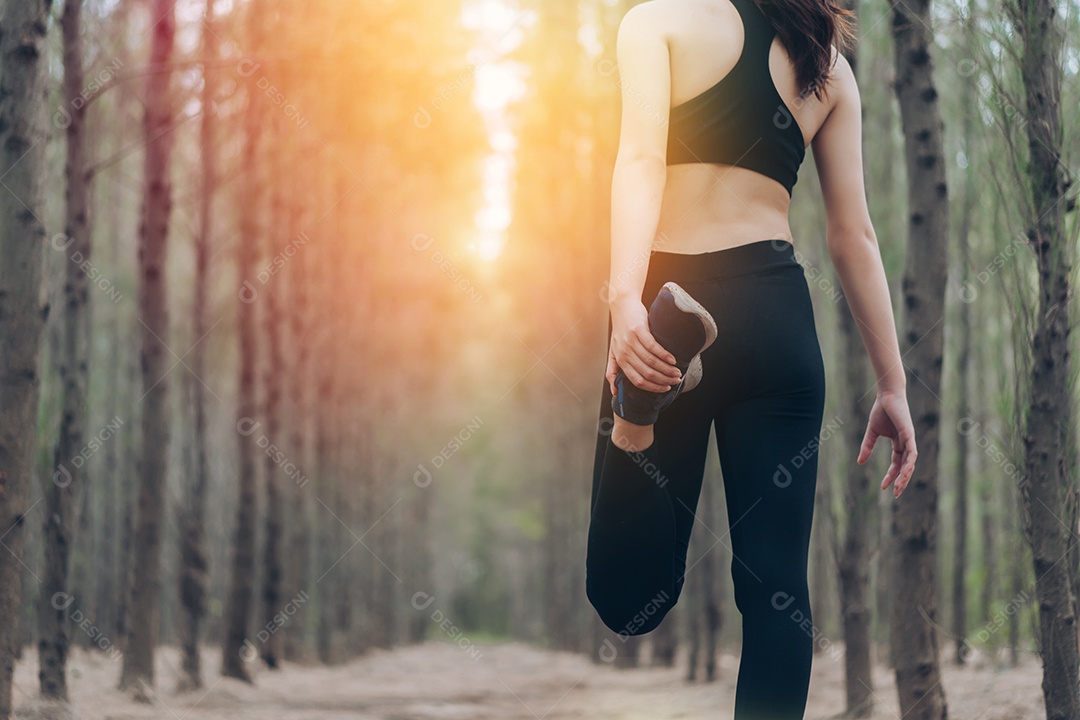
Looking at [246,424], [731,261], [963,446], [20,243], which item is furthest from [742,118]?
[246,424]

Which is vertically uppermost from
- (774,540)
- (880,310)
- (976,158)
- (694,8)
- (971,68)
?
(976,158)

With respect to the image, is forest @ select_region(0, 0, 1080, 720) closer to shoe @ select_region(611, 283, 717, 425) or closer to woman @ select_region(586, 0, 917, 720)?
woman @ select_region(586, 0, 917, 720)

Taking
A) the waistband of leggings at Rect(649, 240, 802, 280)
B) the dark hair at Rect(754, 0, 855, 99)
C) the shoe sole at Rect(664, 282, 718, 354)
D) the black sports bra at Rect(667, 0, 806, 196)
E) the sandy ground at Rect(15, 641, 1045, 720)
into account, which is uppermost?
the dark hair at Rect(754, 0, 855, 99)

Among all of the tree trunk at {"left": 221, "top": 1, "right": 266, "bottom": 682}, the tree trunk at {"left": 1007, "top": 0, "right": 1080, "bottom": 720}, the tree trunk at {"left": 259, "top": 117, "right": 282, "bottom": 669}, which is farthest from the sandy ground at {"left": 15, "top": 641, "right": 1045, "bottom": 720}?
the tree trunk at {"left": 1007, "top": 0, "right": 1080, "bottom": 720}

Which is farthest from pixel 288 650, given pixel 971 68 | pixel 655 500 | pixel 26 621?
pixel 655 500

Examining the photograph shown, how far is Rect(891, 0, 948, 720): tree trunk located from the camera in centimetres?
477

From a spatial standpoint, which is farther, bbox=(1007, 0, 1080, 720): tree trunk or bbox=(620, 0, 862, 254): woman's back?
bbox=(1007, 0, 1080, 720): tree trunk

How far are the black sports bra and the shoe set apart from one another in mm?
491

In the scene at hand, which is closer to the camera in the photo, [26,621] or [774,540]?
A: [774,540]

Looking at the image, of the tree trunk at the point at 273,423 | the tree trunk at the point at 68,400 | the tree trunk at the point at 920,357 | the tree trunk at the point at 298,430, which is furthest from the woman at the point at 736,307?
the tree trunk at the point at 298,430

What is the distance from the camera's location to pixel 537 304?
65.4 feet

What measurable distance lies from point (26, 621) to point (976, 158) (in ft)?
38.3

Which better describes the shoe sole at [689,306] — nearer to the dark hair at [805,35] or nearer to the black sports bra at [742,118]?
the black sports bra at [742,118]

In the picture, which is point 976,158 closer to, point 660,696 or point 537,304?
point 660,696
